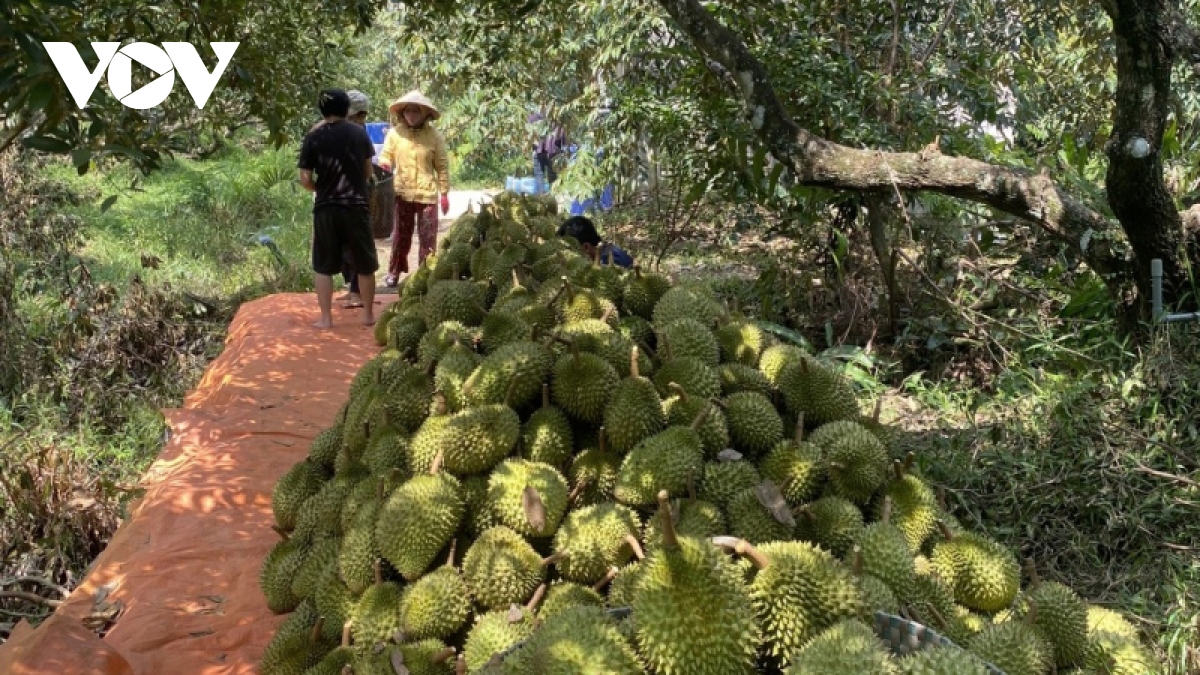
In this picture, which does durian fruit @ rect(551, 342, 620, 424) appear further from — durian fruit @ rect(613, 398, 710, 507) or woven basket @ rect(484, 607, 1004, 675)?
woven basket @ rect(484, 607, 1004, 675)

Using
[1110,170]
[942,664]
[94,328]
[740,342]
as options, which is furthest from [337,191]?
[942,664]

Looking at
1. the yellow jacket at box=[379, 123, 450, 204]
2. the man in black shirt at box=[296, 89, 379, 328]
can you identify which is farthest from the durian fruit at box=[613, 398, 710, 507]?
the yellow jacket at box=[379, 123, 450, 204]

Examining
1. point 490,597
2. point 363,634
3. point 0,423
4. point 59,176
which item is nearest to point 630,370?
point 490,597

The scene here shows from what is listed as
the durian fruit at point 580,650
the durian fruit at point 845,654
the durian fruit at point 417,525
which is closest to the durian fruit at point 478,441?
the durian fruit at point 417,525

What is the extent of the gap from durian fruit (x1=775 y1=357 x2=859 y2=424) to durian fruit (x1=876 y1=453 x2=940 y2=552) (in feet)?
0.94

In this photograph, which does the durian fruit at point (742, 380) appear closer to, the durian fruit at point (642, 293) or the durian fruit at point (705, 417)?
the durian fruit at point (705, 417)

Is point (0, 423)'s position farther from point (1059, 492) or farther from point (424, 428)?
point (1059, 492)

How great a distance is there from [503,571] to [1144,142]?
308 centimetres

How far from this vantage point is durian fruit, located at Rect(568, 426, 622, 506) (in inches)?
88.6

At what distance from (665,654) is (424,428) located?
3.83 ft

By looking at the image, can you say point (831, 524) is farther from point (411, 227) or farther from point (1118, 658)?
point (411, 227)

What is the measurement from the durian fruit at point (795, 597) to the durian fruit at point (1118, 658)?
0.56 m

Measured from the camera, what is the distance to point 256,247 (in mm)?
9445

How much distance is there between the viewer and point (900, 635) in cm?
159
